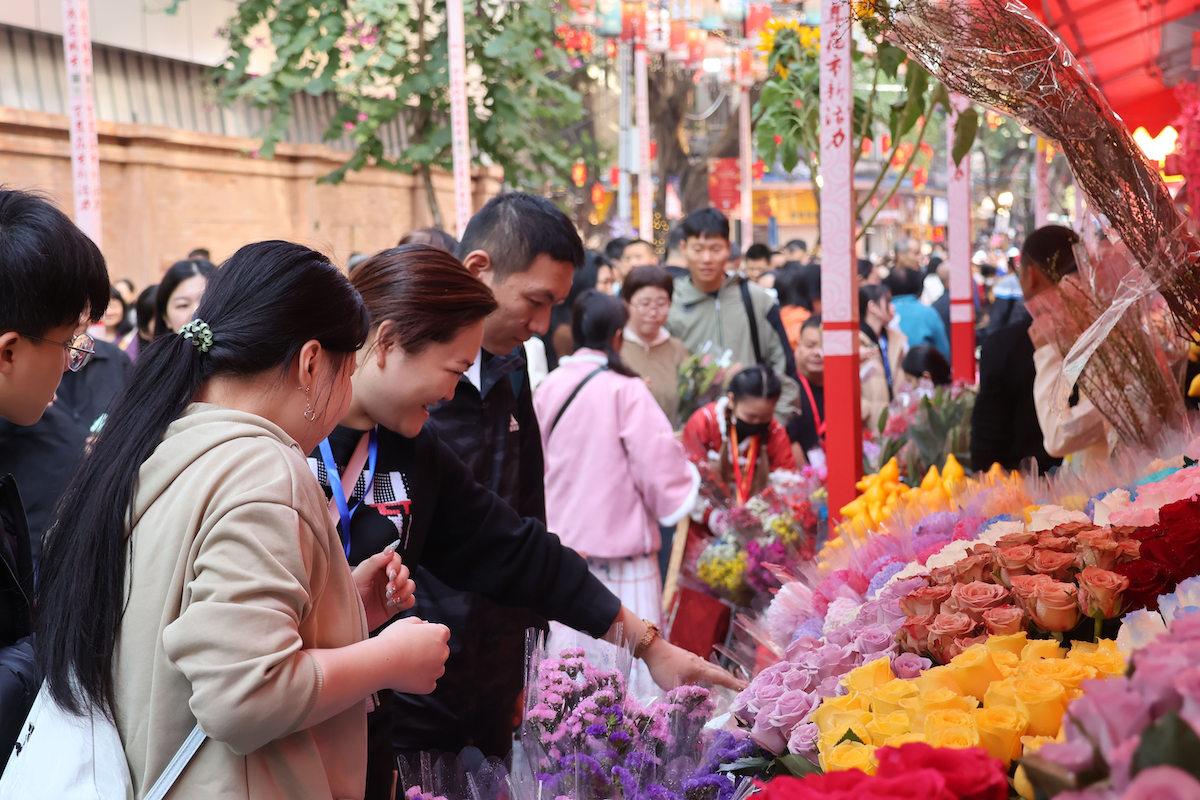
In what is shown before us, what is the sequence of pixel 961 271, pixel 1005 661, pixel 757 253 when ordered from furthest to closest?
pixel 757 253, pixel 961 271, pixel 1005 661

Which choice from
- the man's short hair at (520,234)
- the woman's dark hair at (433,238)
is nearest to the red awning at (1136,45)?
the woman's dark hair at (433,238)

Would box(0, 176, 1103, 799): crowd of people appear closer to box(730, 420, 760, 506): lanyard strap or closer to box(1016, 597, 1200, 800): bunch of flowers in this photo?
box(730, 420, 760, 506): lanyard strap

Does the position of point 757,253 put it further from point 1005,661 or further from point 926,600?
point 1005,661

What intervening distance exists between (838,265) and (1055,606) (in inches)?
75.4

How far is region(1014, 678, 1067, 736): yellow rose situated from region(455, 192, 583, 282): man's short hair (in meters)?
1.61

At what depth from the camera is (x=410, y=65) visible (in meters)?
9.70

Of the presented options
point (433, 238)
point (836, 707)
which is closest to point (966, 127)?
point (433, 238)

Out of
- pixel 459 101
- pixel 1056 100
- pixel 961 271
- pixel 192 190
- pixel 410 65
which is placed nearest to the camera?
pixel 1056 100

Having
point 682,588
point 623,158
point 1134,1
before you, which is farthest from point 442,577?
point 623,158

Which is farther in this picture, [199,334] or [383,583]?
[383,583]

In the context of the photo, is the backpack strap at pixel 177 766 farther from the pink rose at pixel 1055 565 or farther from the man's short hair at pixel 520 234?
the man's short hair at pixel 520 234

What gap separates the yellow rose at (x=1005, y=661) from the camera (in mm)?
1233

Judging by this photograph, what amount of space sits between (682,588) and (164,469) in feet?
9.19

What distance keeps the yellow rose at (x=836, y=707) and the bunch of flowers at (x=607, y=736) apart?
12.3 inches
